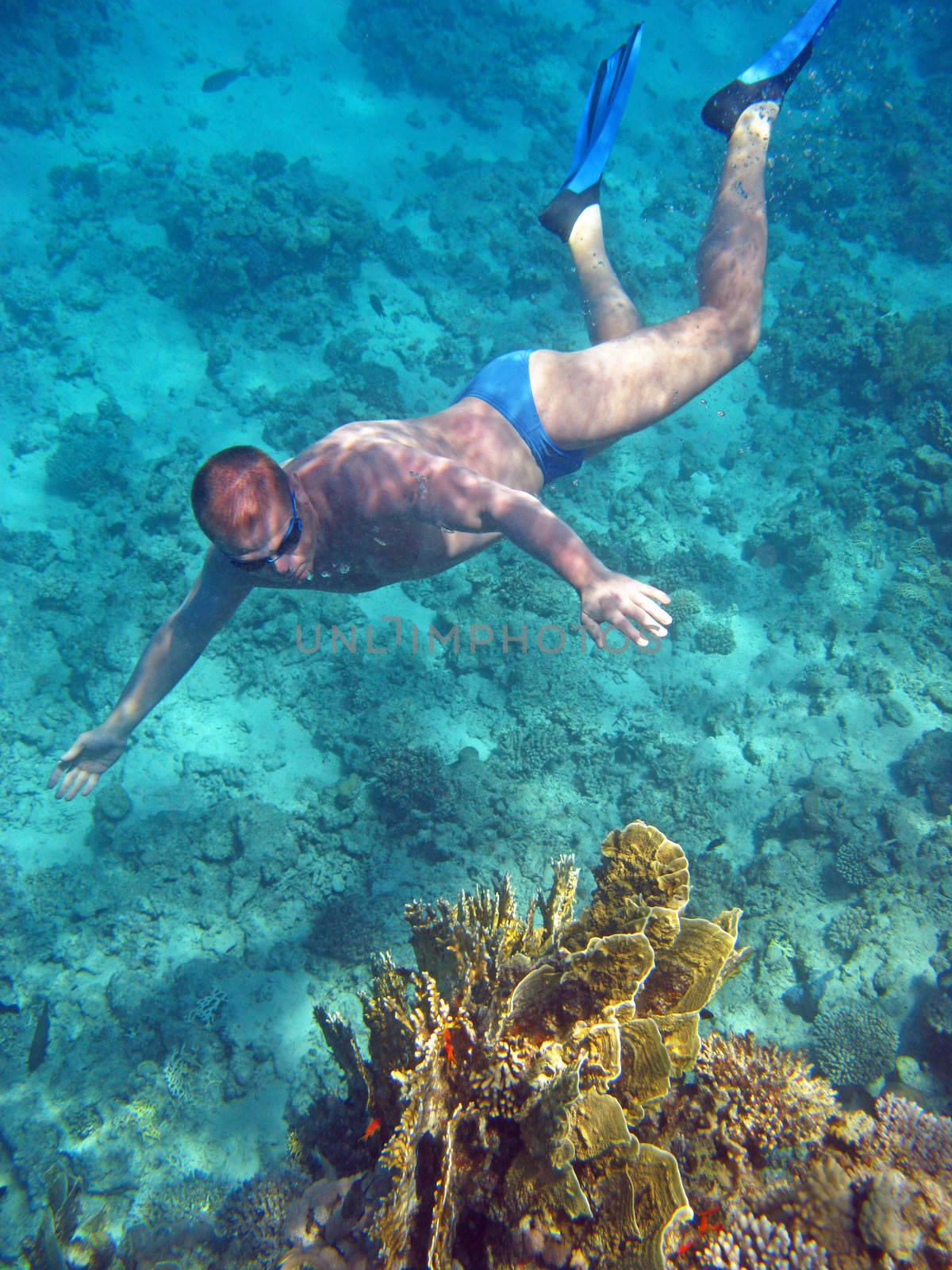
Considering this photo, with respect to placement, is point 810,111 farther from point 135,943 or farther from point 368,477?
point 135,943

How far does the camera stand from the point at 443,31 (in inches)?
553

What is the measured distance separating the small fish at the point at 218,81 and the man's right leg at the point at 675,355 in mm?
12665

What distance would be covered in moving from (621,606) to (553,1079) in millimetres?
1933

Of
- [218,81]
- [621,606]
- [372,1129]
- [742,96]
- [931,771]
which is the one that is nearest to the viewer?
[372,1129]

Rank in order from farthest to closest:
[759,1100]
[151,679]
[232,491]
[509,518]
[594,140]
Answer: [594,140] < [151,679] < [509,518] < [232,491] < [759,1100]

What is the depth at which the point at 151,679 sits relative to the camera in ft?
14.0

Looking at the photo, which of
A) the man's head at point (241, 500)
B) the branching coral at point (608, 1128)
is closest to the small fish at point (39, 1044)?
the branching coral at point (608, 1128)

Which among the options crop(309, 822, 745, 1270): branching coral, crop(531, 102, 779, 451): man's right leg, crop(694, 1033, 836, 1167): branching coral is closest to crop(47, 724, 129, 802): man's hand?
crop(309, 822, 745, 1270): branching coral

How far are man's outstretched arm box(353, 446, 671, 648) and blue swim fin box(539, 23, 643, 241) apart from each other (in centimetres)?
367

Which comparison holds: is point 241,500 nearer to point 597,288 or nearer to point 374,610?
point 374,610

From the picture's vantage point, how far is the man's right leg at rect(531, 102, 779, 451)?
468cm

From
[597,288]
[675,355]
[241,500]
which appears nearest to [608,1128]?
[241,500]

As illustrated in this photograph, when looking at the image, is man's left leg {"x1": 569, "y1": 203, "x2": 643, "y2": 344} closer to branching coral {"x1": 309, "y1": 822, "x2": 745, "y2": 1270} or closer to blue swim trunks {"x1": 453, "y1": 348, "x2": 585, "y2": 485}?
blue swim trunks {"x1": 453, "y1": 348, "x2": 585, "y2": 485}

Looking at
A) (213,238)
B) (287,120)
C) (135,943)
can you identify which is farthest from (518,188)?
(135,943)
